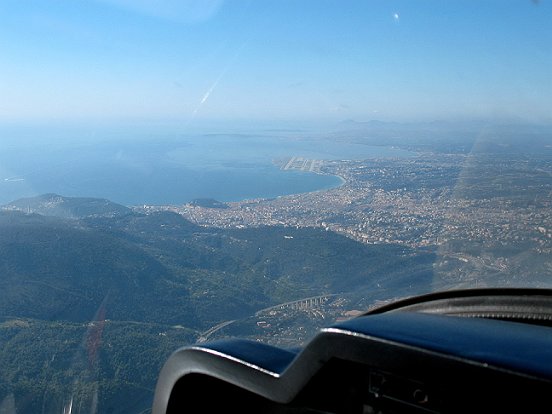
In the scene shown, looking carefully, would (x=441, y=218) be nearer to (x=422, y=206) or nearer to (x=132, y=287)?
(x=422, y=206)

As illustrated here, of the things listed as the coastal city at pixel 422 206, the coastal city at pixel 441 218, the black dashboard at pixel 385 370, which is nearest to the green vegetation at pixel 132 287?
the coastal city at pixel 441 218

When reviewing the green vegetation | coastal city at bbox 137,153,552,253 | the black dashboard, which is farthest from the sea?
the black dashboard

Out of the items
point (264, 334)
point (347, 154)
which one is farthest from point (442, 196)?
point (347, 154)

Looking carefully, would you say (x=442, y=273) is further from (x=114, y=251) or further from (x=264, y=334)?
(x=114, y=251)

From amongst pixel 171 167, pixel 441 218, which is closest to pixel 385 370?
pixel 441 218

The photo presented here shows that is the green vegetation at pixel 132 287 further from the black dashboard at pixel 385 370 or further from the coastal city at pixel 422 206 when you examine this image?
the black dashboard at pixel 385 370

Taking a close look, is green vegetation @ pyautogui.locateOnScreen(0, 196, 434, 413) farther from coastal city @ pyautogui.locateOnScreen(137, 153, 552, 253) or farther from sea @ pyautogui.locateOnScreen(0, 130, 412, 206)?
sea @ pyautogui.locateOnScreen(0, 130, 412, 206)
